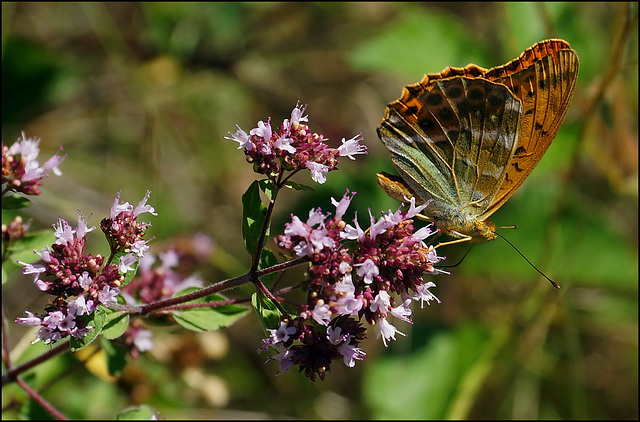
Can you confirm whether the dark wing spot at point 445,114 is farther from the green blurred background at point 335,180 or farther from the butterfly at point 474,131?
the green blurred background at point 335,180

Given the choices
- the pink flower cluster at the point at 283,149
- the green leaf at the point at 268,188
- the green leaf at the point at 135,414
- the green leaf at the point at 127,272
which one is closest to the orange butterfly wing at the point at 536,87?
the pink flower cluster at the point at 283,149

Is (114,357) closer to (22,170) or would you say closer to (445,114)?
(22,170)

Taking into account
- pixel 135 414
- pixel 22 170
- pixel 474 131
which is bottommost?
pixel 135 414

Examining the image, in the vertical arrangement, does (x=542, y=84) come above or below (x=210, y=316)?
above

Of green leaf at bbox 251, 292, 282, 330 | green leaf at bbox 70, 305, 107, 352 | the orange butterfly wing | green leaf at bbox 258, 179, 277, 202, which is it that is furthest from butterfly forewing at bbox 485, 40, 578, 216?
green leaf at bbox 70, 305, 107, 352

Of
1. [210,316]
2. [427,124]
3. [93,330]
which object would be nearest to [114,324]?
[93,330]

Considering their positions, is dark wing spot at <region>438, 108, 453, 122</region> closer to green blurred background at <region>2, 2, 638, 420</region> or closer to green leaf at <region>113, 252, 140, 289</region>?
green leaf at <region>113, 252, 140, 289</region>

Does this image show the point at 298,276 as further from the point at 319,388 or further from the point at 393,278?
the point at 393,278
